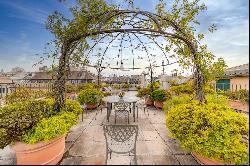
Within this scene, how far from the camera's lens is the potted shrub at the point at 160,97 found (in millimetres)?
9777

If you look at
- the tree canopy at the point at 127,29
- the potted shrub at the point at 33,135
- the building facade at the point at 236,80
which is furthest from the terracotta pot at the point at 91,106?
the building facade at the point at 236,80

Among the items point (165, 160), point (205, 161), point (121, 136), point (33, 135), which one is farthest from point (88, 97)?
point (205, 161)

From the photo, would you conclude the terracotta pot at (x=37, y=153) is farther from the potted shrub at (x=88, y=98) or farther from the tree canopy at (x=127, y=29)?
the potted shrub at (x=88, y=98)

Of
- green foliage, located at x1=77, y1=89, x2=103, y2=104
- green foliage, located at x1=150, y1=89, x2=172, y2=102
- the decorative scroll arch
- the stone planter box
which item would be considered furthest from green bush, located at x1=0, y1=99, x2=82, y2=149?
the stone planter box

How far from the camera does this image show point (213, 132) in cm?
348

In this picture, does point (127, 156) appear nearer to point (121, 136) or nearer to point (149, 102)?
point (121, 136)

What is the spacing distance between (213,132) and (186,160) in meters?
0.91

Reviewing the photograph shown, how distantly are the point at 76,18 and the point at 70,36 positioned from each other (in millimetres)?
517

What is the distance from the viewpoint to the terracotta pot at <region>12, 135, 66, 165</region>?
3.45 meters

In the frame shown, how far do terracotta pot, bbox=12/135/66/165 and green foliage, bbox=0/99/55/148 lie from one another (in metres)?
0.19

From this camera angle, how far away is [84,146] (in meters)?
4.70

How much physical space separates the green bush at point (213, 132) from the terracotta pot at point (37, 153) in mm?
2463

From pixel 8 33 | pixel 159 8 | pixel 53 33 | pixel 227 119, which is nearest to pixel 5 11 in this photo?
pixel 8 33

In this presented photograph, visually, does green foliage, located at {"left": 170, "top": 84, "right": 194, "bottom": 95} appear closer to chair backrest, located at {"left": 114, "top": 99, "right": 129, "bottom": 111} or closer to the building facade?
chair backrest, located at {"left": 114, "top": 99, "right": 129, "bottom": 111}
